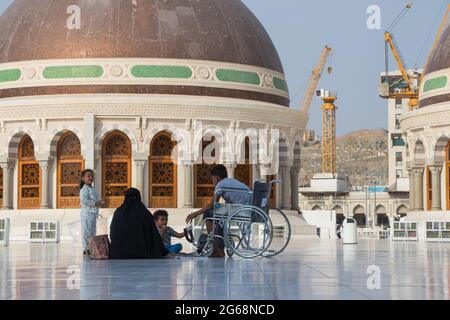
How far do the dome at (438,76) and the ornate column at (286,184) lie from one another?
24.1 feet

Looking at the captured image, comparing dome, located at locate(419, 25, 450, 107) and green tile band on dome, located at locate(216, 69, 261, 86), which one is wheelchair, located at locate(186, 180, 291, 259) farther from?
dome, located at locate(419, 25, 450, 107)

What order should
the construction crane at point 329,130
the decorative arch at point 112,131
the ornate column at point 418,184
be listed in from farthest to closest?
the construction crane at point 329,130 < the ornate column at point 418,184 < the decorative arch at point 112,131

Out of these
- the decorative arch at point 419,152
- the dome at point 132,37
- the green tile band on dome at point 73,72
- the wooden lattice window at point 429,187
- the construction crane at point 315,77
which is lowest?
the wooden lattice window at point 429,187

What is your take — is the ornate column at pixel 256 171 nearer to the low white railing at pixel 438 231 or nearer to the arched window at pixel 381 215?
the low white railing at pixel 438 231

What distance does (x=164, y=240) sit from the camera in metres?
18.1

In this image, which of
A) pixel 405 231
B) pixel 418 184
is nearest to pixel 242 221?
pixel 405 231

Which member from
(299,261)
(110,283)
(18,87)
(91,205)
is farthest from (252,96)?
(110,283)

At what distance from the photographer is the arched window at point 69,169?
37.2m

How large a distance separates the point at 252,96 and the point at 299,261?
2471 centimetres

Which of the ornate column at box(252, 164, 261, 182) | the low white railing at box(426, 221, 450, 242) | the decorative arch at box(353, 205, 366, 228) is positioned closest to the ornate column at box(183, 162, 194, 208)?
the ornate column at box(252, 164, 261, 182)

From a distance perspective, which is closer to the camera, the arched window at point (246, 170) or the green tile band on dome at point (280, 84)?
the arched window at point (246, 170)

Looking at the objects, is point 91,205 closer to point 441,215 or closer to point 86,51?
point 86,51

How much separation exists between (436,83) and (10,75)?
60.2ft

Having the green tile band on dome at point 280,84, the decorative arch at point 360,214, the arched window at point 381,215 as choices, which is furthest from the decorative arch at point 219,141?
the decorative arch at point 360,214
